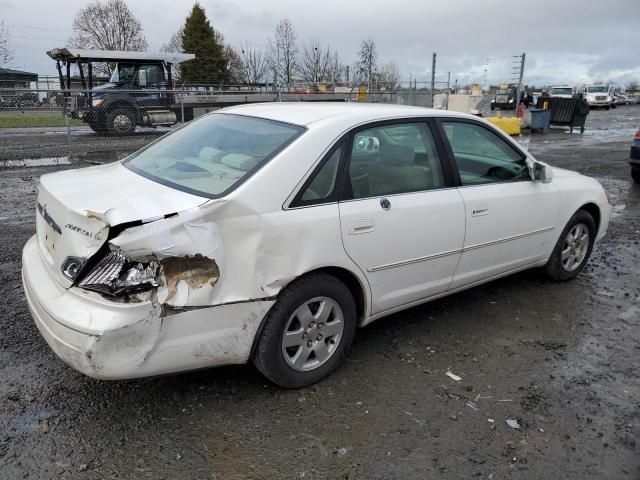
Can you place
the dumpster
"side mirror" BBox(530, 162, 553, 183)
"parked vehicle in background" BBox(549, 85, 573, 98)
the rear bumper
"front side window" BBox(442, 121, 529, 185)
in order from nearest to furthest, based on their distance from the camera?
the rear bumper, "front side window" BBox(442, 121, 529, 185), "side mirror" BBox(530, 162, 553, 183), the dumpster, "parked vehicle in background" BBox(549, 85, 573, 98)

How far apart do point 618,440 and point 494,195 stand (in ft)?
5.88

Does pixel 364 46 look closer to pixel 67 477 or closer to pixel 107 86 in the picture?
pixel 107 86

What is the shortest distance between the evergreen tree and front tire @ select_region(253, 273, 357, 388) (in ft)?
145

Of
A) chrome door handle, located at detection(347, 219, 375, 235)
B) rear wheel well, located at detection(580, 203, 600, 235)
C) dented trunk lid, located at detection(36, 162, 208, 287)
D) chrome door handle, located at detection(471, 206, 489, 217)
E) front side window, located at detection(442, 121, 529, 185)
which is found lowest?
rear wheel well, located at detection(580, 203, 600, 235)

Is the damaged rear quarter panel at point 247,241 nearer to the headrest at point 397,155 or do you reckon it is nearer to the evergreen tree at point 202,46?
the headrest at point 397,155

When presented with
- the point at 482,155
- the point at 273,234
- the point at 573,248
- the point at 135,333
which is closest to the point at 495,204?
the point at 482,155

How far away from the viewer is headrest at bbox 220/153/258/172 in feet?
9.76

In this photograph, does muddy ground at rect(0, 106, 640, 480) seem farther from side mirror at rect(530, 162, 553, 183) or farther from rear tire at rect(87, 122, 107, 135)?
rear tire at rect(87, 122, 107, 135)

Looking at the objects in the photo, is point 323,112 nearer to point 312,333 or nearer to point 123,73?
point 312,333

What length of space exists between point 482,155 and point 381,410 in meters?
2.17

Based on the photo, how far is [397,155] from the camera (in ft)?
11.5

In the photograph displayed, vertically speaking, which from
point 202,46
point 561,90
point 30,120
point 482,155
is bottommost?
point 30,120

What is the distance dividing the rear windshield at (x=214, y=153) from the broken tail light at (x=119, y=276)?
1.73 feet

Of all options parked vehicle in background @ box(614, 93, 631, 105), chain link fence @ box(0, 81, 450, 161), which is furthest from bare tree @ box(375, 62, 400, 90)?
parked vehicle in background @ box(614, 93, 631, 105)
